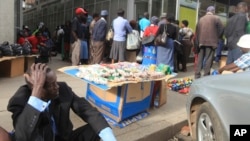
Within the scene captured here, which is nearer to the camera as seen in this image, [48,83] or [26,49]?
[48,83]

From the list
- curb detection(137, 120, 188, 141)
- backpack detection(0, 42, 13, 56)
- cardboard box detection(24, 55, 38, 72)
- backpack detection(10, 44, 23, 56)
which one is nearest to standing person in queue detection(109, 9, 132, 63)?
cardboard box detection(24, 55, 38, 72)

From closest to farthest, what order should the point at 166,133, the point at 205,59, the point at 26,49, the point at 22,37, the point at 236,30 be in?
the point at 166,133 → the point at 236,30 → the point at 205,59 → the point at 26,49 → the point at 22,37

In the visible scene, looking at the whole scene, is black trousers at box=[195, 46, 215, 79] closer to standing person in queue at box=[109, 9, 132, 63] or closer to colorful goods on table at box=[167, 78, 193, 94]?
colorful goods on table at box=[167, 78, 193, 94]

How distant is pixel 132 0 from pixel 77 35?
4.51m

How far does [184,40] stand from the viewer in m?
9.89

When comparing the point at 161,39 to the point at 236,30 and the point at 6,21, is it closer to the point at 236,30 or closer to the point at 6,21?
the point at 236,30

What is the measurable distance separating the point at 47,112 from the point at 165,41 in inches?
211

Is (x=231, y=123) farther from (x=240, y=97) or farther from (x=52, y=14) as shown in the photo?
(x=52, y=14)

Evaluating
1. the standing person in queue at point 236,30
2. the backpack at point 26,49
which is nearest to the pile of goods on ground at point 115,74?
the standing person in queue at point 236,30

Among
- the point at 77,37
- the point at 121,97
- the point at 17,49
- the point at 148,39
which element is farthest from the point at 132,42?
the point at 121,97

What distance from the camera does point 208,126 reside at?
3416 millimetres

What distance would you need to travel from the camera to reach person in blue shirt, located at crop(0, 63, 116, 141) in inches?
90.0

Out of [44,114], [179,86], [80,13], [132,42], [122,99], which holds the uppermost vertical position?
[80,13]

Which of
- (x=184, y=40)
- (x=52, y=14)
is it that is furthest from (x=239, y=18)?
(x=52, y=14)
